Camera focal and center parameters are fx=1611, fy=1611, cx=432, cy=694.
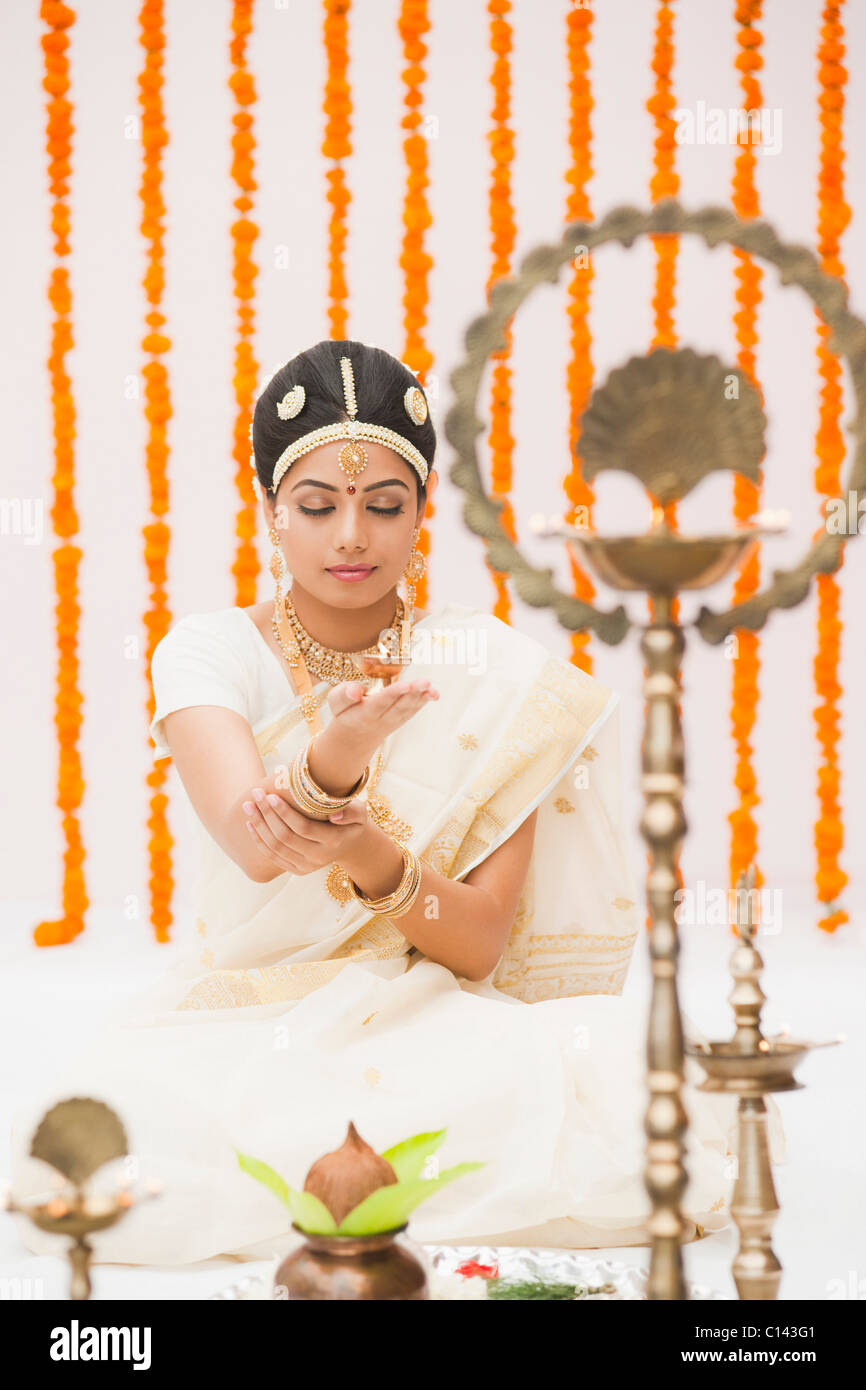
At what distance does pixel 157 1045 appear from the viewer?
2.26 m

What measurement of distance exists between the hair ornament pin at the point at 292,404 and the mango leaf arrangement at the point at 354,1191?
1.50 meters

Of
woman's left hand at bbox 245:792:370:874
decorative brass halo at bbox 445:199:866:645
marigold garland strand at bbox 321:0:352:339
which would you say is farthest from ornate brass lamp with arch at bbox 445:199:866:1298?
marigold garland strand at bbox 321:0:352:339

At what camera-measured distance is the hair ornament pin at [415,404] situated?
2506mm

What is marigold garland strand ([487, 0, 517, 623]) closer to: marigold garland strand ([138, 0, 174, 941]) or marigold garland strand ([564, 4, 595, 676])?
marigold garland strand ([564, 4, 595, 676])

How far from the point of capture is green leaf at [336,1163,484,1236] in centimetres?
115

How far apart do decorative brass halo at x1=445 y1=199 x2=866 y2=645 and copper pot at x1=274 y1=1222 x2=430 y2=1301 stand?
0.46m

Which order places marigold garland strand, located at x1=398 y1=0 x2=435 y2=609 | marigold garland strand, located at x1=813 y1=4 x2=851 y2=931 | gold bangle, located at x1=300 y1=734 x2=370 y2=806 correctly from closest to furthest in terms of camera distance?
gold bangle, located at x1=300 y1=734 x2=370 y2=806 < marigold garland strand, located at x1=398 y1=0 x2=435 y2=609 < marigold garland strand, located at x1=813 y1=4 x2=851 y2=931

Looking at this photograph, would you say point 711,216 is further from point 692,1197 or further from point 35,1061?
point 35,1061

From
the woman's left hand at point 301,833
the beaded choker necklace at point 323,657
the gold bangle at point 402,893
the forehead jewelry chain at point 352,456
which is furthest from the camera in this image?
the beaded choker necklace at point 323,657

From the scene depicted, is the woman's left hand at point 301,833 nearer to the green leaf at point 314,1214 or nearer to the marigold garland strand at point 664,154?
the green leaf at point 314,1214

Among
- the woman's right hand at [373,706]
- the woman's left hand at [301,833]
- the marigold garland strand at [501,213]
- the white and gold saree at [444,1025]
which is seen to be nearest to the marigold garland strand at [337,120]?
the marigold garland strand at [501,213]

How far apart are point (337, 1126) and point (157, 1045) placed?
1.04 ft

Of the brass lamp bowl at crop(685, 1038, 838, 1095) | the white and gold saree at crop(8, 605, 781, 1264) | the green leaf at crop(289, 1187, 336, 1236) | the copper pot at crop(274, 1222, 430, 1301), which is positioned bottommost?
the copper pot at crop(274, 1222, 430, 1301)

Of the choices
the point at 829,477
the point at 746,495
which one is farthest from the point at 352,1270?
the point at 829,477
